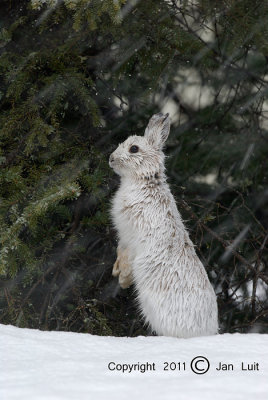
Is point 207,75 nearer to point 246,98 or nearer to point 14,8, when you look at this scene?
point 246,98

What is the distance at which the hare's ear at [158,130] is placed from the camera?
11.3 ft

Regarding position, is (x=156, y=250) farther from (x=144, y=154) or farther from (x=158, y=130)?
(x=158, y=130)

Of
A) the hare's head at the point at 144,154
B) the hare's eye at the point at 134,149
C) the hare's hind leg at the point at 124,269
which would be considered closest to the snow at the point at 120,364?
Result: the hare's hind leg at the point at 124,269

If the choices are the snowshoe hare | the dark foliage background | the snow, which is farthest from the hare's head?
the snow

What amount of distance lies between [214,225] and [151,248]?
5.33 ft

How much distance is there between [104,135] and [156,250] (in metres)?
1.28

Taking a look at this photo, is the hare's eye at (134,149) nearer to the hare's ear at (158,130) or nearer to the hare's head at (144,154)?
the hare's head at (144,154)

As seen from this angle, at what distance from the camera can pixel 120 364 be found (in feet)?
7.77

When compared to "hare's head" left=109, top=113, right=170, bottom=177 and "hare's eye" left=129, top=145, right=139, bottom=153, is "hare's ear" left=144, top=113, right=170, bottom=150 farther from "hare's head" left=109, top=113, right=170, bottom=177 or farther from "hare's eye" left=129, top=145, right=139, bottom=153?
"hare's eye" left=129, top=145, right=139, bottom=153

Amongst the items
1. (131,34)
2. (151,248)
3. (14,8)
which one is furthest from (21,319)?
(14,8)

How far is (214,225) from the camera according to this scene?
15.7ft

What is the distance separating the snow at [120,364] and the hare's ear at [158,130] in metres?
1.19

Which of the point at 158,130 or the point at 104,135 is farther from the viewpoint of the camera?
the point at 104,135

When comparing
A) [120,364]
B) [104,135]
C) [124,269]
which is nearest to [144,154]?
[124,269]
